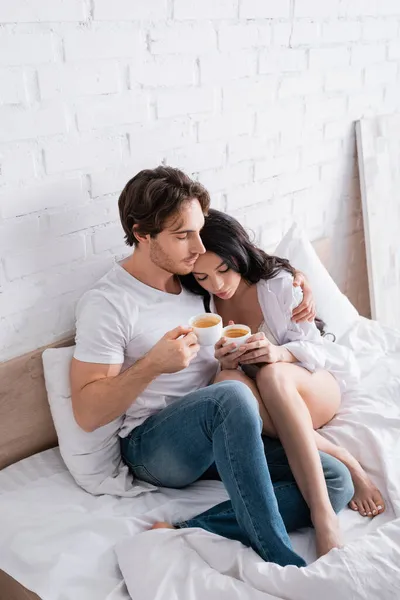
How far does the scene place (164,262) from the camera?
64.4 inches

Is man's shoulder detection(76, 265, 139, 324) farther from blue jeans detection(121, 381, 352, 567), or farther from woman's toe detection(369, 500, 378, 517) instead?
woman's toe detection(369, 500, 378, 517)

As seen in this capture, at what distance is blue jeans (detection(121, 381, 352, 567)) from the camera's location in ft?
4.59

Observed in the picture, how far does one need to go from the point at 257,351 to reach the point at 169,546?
1.63ft

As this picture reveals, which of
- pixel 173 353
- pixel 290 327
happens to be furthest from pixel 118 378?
pixel 290 327

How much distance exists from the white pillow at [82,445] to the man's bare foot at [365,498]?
47cm

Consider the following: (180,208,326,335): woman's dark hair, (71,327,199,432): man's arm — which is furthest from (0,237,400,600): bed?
(180,208,326,335): woman's dark hair

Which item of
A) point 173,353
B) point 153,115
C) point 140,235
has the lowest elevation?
point 173,353

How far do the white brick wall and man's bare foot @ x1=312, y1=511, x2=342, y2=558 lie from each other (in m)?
0.78

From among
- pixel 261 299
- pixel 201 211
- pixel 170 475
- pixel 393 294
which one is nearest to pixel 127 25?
pixel 201 211

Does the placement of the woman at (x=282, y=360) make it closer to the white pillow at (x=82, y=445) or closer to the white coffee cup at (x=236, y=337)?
the white coffee cup at (x=236, y=337)

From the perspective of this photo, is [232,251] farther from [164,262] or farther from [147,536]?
[147,536]

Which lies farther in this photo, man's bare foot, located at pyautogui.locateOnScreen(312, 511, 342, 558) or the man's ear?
the man's ear

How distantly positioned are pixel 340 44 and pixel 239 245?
1.07 metres

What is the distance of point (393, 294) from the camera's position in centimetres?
278
